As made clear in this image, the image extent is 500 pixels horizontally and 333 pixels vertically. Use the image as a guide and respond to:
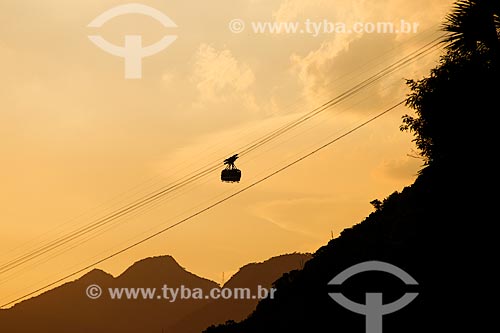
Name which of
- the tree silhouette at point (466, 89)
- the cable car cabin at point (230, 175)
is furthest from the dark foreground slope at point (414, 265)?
the cable car cabin at point (230, 175)

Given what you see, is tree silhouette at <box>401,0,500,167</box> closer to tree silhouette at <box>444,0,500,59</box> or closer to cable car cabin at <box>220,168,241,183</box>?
tree silhouette at <box>444,0,500,59</box>

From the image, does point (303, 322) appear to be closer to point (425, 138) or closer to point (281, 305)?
point (281, 305)

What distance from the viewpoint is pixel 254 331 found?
182ft

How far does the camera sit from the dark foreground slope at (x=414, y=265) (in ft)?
119

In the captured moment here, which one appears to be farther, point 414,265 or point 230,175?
point 230,175

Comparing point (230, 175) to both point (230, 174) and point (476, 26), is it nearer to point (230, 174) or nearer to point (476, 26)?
point (230, 174)

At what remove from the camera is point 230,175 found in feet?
188

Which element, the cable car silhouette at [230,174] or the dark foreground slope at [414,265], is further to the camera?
the cable car silhouette at [230,174]

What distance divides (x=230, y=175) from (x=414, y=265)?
18878 mm

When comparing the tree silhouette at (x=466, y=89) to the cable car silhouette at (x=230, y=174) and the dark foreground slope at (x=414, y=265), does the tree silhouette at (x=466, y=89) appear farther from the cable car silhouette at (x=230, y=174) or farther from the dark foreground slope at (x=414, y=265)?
the cable car silhouette at (x=230, y=174)

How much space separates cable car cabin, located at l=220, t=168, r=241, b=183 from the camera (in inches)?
2247

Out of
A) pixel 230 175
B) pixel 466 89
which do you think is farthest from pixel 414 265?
pixel 230 175

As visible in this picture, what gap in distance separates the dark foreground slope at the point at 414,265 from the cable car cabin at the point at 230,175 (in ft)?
26.7

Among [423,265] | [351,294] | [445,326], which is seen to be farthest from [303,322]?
[445,326]
